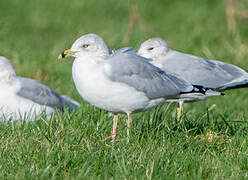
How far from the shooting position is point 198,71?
22.5 ft

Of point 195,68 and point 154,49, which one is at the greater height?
point 154,49

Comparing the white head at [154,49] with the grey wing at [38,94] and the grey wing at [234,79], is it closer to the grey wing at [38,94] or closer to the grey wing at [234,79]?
the grey wing at [234,79]

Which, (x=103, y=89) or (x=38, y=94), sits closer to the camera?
(x=103, y=89)

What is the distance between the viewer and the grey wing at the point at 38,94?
716cm

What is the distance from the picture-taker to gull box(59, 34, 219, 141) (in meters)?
5.04

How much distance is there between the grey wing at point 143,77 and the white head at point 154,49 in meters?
1.54

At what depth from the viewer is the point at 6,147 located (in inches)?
185

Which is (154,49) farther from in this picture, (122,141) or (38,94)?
(122,141)

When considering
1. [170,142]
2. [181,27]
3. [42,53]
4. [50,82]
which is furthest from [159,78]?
[181,27]

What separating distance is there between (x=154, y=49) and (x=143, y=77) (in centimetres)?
189

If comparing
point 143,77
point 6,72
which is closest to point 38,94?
point 6,72

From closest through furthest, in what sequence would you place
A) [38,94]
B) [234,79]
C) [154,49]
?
1. [234,79]
2. [154,49]
3. [38,94]

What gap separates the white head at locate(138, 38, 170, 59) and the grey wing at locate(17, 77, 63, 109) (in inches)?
51.8

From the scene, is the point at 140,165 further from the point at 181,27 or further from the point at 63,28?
the point at 63,28
